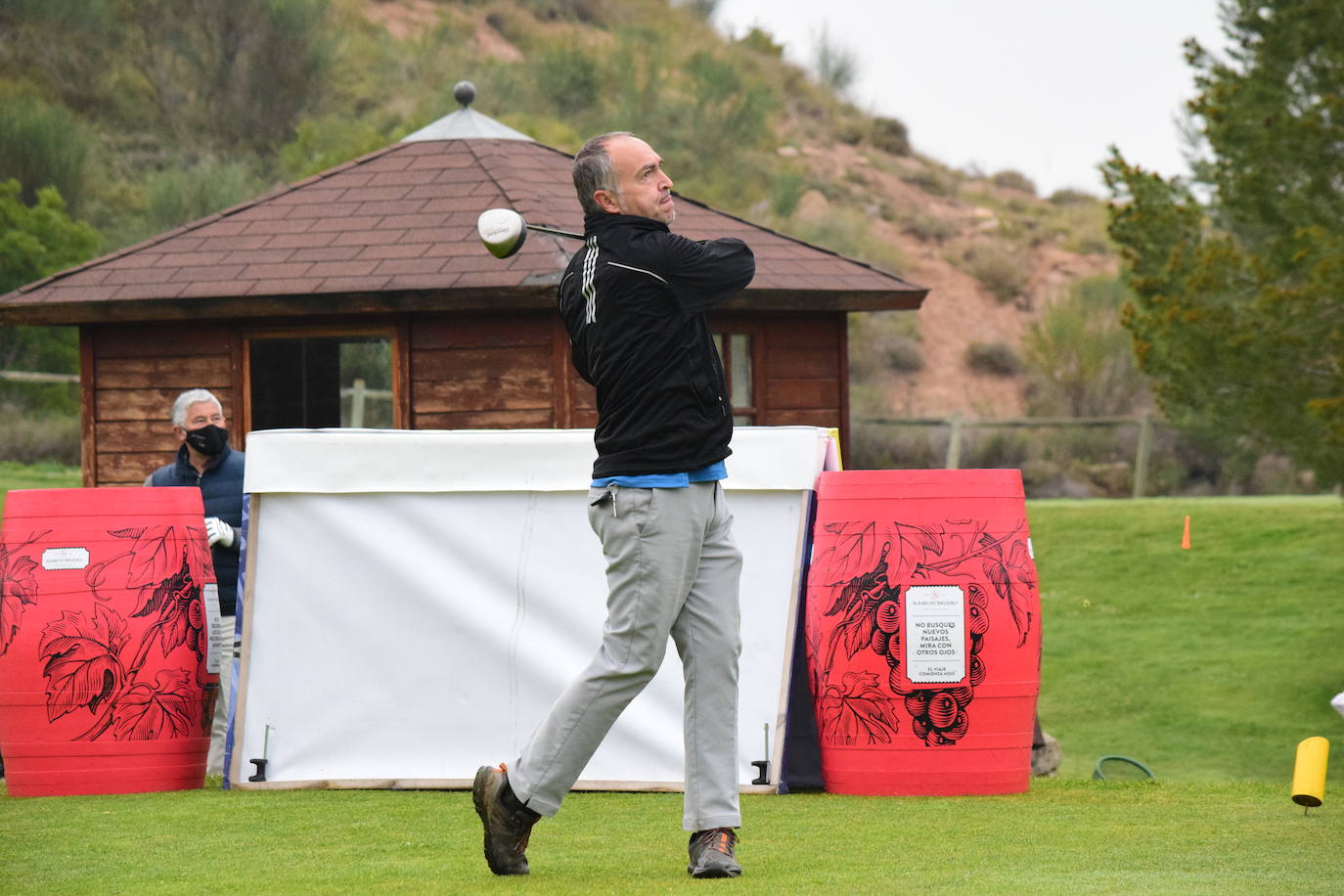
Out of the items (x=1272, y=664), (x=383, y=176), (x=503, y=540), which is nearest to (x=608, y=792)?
(x=503, y=540)

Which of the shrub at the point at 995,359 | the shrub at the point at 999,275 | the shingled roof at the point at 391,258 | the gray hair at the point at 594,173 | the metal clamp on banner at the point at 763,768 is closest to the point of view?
the gray hair at the point at 594,173

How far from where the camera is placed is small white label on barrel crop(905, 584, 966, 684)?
18.0ft

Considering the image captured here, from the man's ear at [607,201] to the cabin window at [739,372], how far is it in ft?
23.3

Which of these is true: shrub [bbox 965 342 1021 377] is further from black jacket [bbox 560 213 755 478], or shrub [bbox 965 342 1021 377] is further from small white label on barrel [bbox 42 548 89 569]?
black jacket [bbox 560 213 755 478]

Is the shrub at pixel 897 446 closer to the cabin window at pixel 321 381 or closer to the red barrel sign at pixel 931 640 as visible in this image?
the cabin window at pixel 321 381

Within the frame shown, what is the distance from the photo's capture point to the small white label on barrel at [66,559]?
19.4 ft

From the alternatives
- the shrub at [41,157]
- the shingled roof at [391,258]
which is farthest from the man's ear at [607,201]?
the shrub at [41,157]

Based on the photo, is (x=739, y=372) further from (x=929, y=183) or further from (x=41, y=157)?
(x=929, y=183)

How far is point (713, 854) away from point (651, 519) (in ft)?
2.52

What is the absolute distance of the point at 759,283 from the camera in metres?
10.9

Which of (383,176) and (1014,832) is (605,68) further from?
(1014,832)

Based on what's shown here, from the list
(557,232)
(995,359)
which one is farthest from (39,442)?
(557,232)

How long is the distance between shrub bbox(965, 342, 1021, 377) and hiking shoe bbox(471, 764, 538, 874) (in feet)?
120

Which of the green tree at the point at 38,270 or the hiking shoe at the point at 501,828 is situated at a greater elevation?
the green tree at the point at 38,270
